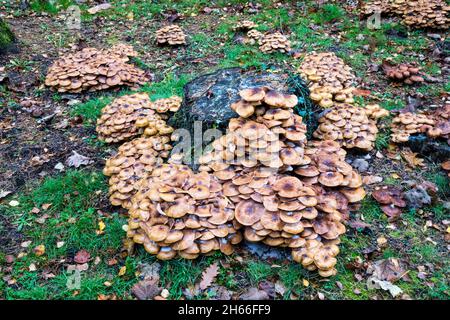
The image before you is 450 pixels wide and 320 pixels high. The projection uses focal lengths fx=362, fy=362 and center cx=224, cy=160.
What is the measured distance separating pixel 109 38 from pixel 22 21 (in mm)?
2356

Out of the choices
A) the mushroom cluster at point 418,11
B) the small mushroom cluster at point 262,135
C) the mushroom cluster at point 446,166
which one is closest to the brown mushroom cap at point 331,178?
the small mushroom cluster at point 262,135

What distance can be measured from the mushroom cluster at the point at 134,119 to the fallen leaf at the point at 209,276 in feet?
6.88

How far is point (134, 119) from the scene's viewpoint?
5258mm

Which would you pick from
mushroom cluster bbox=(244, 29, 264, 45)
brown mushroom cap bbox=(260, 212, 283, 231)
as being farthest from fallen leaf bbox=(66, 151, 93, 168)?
mushroom cluster bbox=(244, 29, 264, 45)

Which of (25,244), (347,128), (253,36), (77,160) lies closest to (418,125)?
(347,128)

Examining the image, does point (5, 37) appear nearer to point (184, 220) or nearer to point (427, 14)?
point (184, 220)

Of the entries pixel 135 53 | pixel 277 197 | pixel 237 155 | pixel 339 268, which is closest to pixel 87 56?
pixel 135 53

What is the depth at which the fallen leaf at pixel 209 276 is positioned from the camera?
347cm

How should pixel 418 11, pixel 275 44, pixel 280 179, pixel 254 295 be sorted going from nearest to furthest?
pixel 254 295, pixel 280 179, pixel 275 44, pixel 418 11

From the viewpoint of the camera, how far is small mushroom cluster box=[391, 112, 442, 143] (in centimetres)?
504

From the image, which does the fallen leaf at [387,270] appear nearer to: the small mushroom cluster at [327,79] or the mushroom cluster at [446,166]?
the mushroom cluster at [446,166]

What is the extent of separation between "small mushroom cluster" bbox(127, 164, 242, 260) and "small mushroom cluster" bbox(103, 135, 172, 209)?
0.54 meters

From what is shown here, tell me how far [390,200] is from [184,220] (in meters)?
2.54

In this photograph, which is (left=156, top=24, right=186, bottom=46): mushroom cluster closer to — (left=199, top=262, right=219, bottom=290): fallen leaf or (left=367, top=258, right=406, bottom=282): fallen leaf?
(left=199, top=262, right=219, bottom=290): fallen leaf
